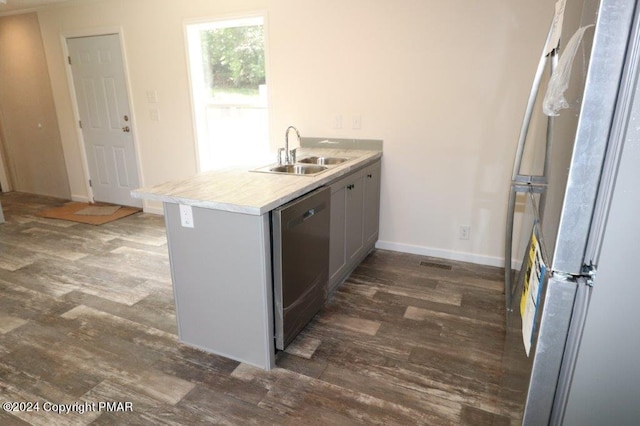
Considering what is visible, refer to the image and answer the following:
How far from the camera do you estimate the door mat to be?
14.7 ft

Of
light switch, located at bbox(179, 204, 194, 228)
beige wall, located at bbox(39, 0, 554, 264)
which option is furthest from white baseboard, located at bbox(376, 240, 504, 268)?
light switch, located at bbox(179, 204, 194, 228)

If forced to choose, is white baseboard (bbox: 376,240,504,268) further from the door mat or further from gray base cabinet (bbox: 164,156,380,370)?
the door mat

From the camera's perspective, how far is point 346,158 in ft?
10.0

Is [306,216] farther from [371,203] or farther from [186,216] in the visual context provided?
[371,203]

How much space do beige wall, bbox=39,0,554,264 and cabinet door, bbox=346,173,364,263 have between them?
570 millimetres

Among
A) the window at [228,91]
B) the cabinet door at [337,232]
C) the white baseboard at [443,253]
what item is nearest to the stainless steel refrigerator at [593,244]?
the cabinet door at [337,232]

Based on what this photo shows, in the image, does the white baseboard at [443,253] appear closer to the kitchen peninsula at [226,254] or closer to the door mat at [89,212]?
the kitchen peninsula at [226,254]

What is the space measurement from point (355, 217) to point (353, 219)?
0.14 feet

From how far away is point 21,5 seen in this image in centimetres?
464

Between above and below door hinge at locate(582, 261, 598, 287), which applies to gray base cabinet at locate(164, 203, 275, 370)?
below

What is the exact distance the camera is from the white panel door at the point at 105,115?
4.51m

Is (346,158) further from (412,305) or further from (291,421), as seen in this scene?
(291,421)

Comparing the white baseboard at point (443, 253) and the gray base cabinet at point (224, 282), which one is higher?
the gray base cabinet at point (224, 282)

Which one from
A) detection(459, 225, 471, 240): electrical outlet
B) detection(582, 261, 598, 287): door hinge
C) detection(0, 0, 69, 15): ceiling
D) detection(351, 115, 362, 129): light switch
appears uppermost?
detection(0, 0, 69, 15): ceiling
